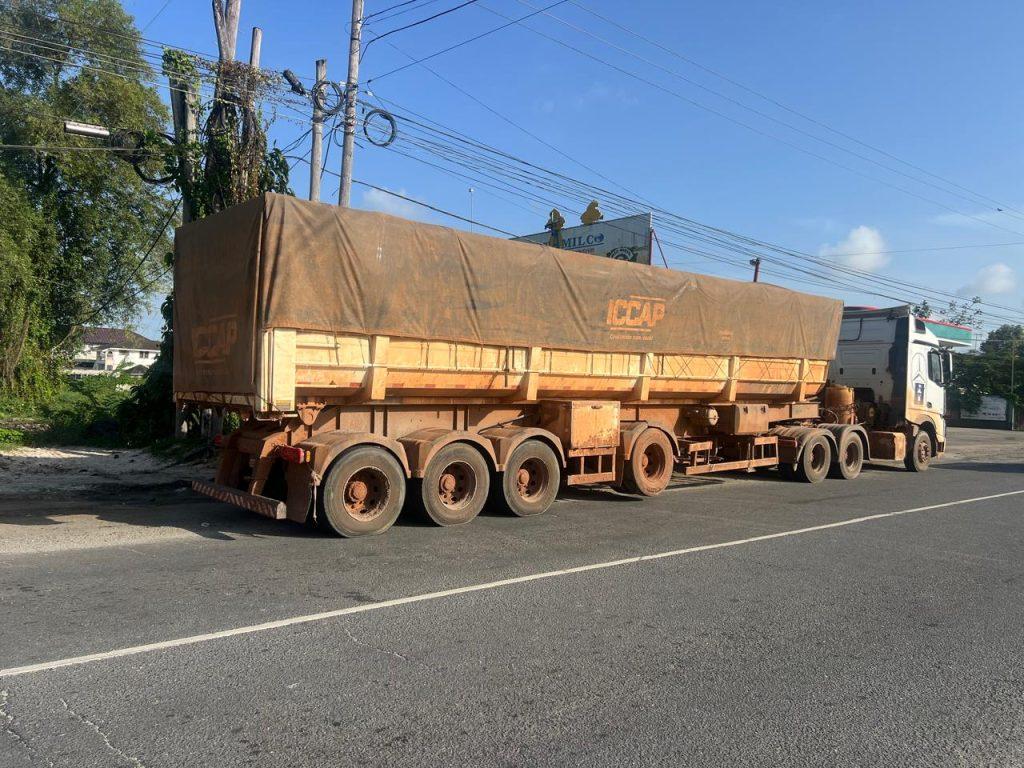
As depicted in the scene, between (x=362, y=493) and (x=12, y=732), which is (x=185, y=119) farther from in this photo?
(x=12, y=732)

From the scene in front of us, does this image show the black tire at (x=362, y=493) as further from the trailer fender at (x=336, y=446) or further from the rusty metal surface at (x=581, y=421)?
the rusty metal surface at (x=581, y=421)

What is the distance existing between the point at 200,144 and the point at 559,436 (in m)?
9.83

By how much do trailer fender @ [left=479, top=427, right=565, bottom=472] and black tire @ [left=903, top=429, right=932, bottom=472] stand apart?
35.7 feet

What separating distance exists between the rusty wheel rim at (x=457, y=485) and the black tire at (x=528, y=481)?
0.48 metres

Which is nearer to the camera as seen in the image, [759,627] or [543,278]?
[759,627]

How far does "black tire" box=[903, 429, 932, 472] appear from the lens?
58.1ft

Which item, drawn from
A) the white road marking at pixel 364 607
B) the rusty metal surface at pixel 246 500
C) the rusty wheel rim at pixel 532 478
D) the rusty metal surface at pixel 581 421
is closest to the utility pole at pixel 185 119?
the rusty metal surface at pixel 246 500

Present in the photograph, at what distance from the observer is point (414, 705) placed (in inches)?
163

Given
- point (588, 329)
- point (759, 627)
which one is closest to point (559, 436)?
point (588, 329)

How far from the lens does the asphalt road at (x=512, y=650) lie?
3.75 metres

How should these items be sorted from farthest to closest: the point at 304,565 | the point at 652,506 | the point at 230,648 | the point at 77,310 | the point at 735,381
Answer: the point at 77,310 → the point at 735,381 → the point at 652,506 → the point at 304,565 → the point at 230,648

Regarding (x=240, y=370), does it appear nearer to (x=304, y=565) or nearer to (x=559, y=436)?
(x=304, y=565)

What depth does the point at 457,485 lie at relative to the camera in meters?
9.75

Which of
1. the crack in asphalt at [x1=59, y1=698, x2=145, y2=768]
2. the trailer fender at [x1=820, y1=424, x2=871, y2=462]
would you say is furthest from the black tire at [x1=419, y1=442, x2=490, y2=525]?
the trailer fender at [x1=820, y1=424, x2=871, y2=462]
